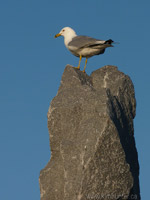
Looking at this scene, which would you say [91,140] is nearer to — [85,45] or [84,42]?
[85,45]

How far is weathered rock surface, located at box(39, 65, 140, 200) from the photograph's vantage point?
1118 cm

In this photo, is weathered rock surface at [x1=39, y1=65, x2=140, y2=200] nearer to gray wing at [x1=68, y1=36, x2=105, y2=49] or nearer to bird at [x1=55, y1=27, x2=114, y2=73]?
bird at [x1=55, y1=27, x2=114, y2=73]

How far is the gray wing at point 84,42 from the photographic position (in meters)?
13.5

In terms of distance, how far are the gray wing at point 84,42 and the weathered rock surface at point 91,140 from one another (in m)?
0.85

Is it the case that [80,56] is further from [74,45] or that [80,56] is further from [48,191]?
[48,191]

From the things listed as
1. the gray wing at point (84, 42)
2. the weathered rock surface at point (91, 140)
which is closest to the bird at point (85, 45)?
the gray wing at point (84, 42)

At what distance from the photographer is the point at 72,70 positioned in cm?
1311

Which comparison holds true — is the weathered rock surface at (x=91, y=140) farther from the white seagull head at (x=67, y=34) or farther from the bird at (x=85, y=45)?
the white seagull head at (x=67, y=34)

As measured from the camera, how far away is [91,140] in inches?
446

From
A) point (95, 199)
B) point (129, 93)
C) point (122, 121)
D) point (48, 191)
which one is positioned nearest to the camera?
point (95, 199)

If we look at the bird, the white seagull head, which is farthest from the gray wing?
the white seagull head

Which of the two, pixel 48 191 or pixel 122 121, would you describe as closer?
pixel 48 191

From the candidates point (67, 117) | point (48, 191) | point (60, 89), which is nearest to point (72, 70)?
point (60, 89)

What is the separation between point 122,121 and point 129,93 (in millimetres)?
1197
